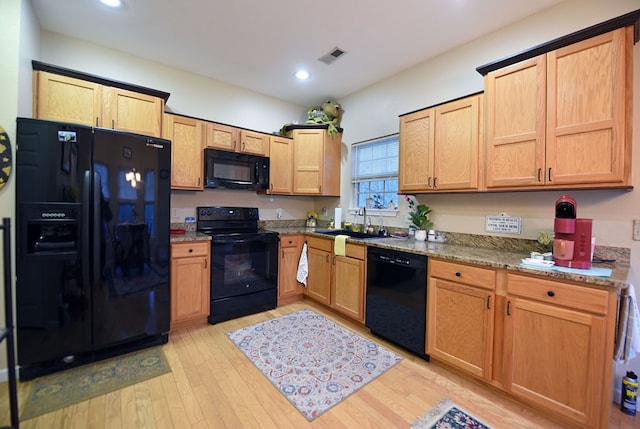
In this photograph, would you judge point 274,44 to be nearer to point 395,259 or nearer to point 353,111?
point 353,111

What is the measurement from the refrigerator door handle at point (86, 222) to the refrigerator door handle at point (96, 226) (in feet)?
0.10

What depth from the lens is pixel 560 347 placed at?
1.59 meters

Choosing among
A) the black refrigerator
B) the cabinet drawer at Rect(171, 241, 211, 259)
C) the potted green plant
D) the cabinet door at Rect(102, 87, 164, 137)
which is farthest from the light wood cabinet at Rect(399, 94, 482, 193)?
the cabinet door at Rect(102, 87, 164, 137)

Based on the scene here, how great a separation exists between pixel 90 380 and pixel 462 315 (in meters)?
2.75

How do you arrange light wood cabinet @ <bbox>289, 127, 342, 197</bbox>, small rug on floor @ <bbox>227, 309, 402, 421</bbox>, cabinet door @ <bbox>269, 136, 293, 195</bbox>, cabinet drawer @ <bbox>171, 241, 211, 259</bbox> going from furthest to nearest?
light wood cabinet @ <bbox>289, 127, 342, 197</bbox> → cabinet door @ <bbox>269, 136, 293, 195</bbox> → cabinet drawer @ <bbox>171, 241, 211, 259</bbox> → small rug on floor @ <bbox>227, 309, 402, 421</bbox>

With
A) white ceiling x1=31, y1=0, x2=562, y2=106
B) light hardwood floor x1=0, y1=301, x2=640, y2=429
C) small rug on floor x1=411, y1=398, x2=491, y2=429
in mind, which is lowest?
light hardwood floor x1=0, y1=301, x2=640, y2=429

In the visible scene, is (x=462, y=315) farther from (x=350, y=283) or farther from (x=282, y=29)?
(x=282, y=29)

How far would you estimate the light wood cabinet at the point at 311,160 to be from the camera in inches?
148

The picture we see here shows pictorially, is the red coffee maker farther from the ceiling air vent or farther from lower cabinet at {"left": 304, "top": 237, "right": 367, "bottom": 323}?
the ceiling air vent

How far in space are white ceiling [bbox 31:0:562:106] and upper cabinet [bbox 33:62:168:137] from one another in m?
0.53

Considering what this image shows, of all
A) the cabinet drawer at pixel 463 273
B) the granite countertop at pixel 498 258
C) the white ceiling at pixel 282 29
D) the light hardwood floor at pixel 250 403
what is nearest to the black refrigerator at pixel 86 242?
the light hardwood floor at pixel 250 403

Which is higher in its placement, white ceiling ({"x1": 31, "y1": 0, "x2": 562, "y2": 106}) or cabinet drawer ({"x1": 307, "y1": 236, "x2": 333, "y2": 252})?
white ceiling ({"x1": 31, "y1": 0, "x2": 562, "y2": 106})

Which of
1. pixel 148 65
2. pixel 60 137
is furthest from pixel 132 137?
pixel 148 65

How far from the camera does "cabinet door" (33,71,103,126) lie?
7.35 ft
